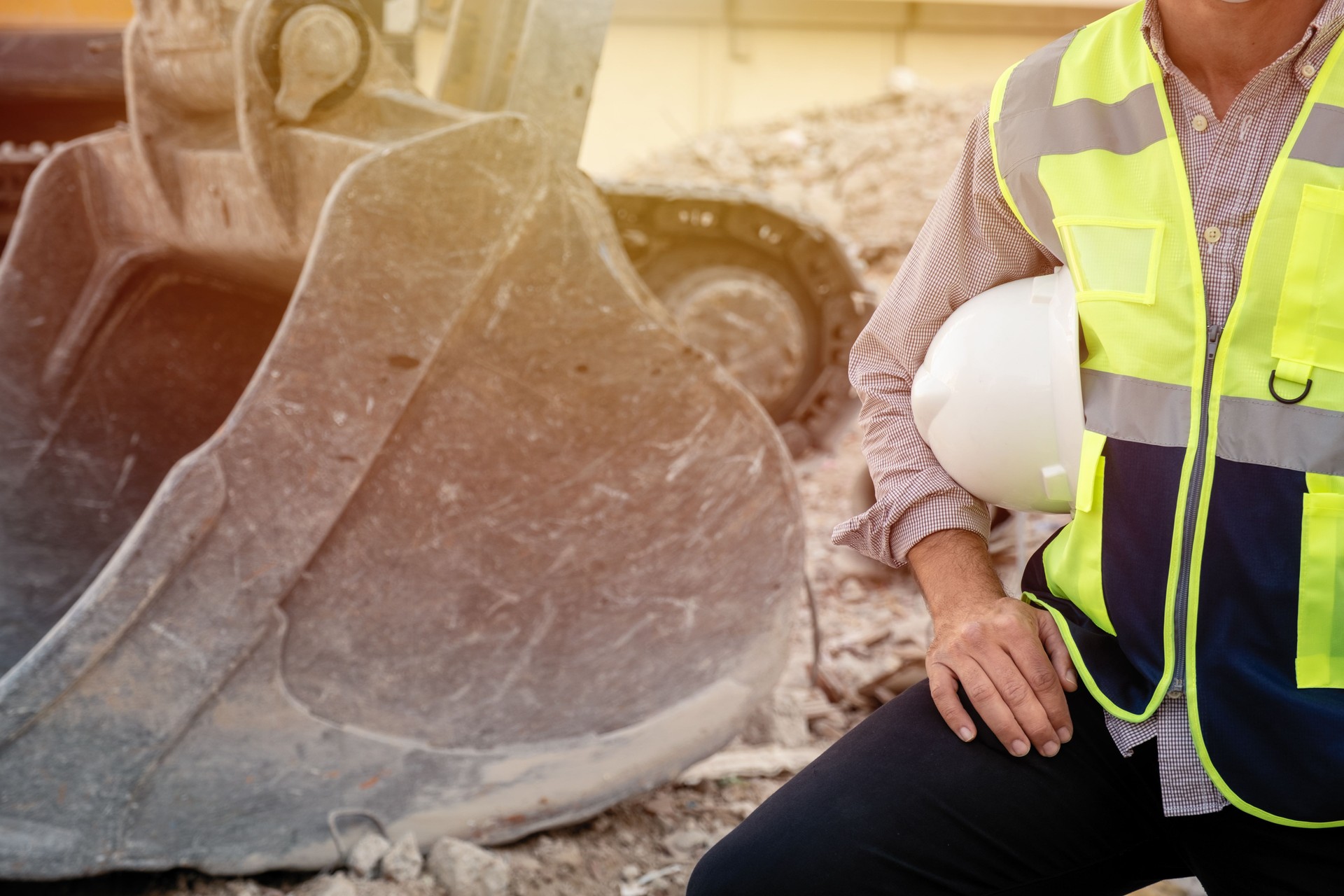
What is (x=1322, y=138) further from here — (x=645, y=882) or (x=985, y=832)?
(x=645, y=882)

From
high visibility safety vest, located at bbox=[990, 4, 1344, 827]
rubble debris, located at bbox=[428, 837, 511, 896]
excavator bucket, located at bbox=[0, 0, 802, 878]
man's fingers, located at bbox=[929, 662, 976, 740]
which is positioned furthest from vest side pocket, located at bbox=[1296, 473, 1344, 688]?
rubble debris, located at bbox=[428, 837, 511, 896]

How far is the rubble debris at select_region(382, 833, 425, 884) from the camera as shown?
2.14 metres

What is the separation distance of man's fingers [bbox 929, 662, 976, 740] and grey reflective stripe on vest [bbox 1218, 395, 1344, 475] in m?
0.38

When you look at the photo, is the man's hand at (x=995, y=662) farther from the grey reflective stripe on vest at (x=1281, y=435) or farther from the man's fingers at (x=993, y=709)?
the grey reflective stripe on vest at (x=1281, y=435)

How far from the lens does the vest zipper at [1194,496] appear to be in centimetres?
118

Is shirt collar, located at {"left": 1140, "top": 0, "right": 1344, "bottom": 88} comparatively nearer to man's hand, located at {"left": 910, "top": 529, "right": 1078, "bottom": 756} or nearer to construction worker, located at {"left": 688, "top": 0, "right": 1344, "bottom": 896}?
construction worker, located at {"left": 688, "top": 0, "right": 1344, "bottom": 896}

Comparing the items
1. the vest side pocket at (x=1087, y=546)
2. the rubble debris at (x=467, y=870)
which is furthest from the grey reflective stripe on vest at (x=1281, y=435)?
the rubble debris at (x=467, y=870)

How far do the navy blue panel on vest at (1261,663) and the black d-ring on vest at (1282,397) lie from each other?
7cm

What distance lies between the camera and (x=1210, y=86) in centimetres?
125

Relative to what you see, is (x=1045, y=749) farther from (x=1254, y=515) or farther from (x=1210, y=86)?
(x=1210, y=86)

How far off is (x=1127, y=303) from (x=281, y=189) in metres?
1.81

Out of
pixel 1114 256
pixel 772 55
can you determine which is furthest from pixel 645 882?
pixel 772 55

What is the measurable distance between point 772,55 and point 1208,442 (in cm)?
1333

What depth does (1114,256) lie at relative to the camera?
1.25 metres
